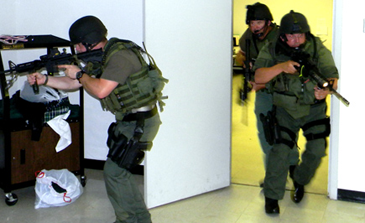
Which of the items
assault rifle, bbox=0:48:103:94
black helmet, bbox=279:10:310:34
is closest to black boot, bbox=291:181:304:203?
black helmet, bbox=279:10:310:34

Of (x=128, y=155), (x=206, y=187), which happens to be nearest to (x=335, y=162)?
(x=206, y=187)

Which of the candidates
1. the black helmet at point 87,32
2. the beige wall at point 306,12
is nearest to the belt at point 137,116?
the black helmet at point 87,32

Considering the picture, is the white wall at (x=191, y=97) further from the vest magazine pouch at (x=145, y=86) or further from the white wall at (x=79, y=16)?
the white wall at (x=79, y=16)

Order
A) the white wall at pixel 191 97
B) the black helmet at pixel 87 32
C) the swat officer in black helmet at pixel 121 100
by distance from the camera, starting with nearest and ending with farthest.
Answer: the swat officer in black helmet at pixel 121 100 → the black helmet at pixel 87 32 → the white wall at pixel 191 97

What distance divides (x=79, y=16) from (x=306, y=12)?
2.47 meters

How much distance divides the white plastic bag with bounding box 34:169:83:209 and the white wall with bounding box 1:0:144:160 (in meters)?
0.83

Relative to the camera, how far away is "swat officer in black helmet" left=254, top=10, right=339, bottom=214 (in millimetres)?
3232

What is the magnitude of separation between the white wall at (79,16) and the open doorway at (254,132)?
4.02ft

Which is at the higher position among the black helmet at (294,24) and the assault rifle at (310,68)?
the black helmet at (294,24)

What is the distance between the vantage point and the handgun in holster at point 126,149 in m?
2.90

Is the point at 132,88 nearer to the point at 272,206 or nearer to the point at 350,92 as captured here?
the point at 272,206

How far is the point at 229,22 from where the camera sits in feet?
12.5

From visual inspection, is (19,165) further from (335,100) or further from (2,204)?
(335,100)

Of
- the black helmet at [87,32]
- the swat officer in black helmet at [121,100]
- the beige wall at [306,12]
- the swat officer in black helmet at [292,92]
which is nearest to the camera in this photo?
the swat officer in black helmet at [121,100]
